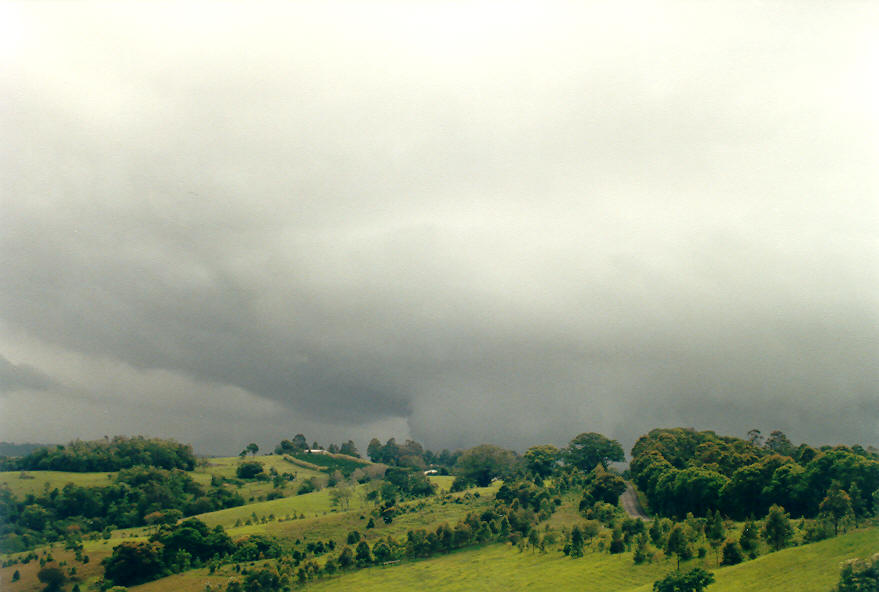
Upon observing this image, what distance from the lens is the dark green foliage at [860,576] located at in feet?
143

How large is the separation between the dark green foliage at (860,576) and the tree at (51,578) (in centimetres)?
10429

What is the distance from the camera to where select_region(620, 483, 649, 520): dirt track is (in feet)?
365

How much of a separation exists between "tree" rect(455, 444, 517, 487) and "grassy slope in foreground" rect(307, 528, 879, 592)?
227 ft

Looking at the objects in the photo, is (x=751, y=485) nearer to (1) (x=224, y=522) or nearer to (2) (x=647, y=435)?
(2) (x=647, y=435)

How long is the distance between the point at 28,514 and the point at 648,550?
428 feet

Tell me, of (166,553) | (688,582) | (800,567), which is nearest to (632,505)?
(800,567)

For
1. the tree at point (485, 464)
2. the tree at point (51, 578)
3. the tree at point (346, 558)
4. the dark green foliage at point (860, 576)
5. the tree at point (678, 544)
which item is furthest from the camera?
the tree at point (485, 464)

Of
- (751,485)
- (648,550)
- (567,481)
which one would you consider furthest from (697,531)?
(567,481)

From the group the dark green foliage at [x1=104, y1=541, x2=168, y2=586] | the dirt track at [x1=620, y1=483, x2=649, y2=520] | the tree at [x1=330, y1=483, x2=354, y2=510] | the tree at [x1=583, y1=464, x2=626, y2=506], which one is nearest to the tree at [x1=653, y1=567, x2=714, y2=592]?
the dirt track at [x1=620, y1=483, x2=649, y2=520]

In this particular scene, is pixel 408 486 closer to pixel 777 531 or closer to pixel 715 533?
pixel 715 533

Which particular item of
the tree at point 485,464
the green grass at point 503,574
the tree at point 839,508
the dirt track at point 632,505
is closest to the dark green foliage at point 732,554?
the green grass at point 503,574

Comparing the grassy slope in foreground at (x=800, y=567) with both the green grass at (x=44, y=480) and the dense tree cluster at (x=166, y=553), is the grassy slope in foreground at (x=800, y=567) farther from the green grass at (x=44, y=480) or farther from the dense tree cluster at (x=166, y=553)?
the green grass at (x=44, y=480)

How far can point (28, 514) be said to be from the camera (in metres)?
137

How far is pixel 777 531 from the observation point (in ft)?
212
